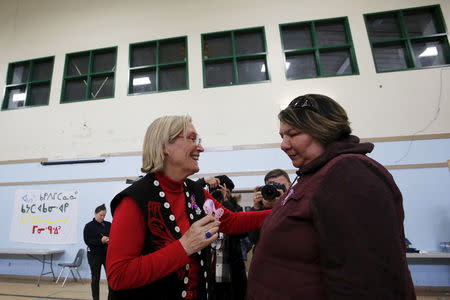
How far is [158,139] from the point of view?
1.12 meters

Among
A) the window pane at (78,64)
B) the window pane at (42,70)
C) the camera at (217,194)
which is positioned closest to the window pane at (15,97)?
the window pane at (42,70)

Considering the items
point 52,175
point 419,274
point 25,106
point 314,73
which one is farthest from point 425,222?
point 25,106

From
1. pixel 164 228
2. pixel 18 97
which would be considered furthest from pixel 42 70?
pixel 164 228

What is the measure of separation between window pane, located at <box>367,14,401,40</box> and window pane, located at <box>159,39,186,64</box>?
3.96 m

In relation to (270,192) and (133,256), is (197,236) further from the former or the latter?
(270,192)

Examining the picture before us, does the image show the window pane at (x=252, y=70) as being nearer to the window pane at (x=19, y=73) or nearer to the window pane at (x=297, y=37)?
the window pane at (x=297, y=37)

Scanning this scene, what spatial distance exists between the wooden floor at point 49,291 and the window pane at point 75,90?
378 centimetres

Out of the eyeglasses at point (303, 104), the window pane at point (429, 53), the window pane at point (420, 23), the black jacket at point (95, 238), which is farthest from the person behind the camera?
the window pane at point (420, 23)

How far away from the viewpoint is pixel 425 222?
3771mm

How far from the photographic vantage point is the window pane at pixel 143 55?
5391 millimetres

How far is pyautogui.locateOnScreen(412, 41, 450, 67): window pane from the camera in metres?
4.54

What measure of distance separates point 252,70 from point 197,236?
4.62 m

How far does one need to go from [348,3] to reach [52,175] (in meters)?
7.13

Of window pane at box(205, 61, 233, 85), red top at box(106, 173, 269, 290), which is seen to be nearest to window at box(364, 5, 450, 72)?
window pane at box(205, 61, 233, 85)
